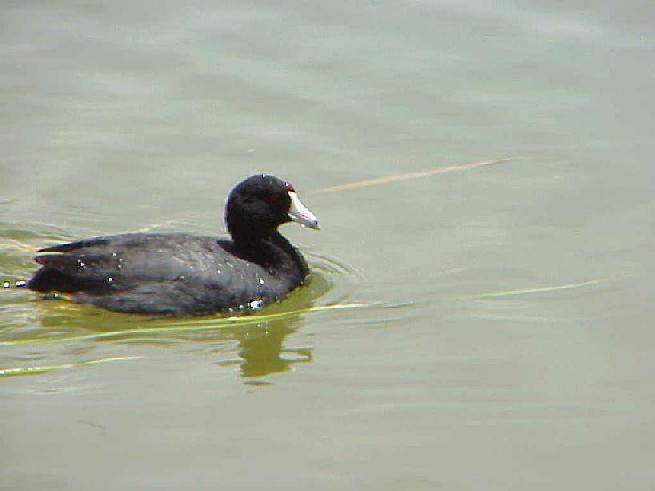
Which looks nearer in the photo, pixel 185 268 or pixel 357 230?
pixel 185 268

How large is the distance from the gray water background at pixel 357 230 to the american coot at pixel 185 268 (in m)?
0.13

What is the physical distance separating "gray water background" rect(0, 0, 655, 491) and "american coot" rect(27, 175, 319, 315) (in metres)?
0.13

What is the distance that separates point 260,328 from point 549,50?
4.22 m

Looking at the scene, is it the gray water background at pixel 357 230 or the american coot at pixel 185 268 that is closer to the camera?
the gray water background at pixel 357 230

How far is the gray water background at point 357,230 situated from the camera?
5.93m

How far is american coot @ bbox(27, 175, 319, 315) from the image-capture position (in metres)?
7.78

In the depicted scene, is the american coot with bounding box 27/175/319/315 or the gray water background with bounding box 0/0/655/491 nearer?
the gray water background with bounding box 0/0/655/491

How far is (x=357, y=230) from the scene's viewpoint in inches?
342

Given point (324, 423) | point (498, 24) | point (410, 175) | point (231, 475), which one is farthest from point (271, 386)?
point (498, 24)

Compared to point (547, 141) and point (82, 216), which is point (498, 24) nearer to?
point (547, 141)

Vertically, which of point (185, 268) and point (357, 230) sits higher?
point (357, 230)

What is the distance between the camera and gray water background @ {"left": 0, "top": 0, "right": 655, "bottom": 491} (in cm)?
593

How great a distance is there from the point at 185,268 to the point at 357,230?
127 centimetres

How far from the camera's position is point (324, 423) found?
615cm
